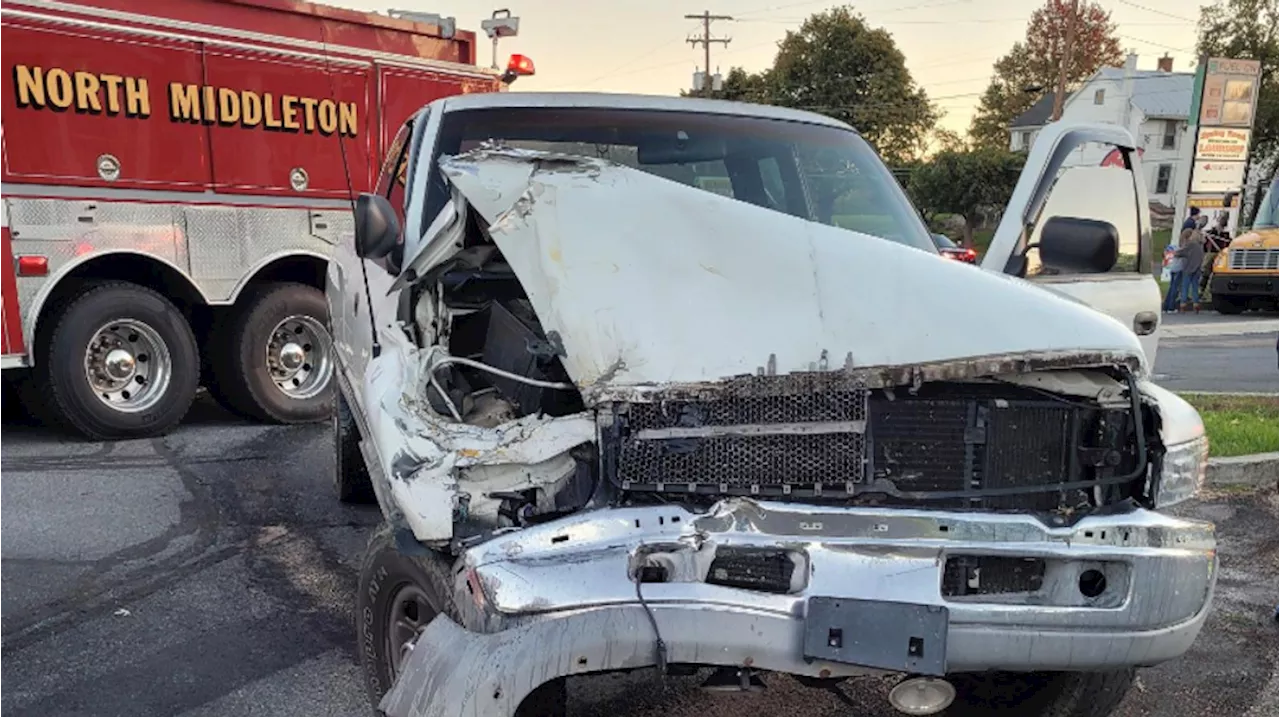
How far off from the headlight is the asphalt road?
0.99 meters

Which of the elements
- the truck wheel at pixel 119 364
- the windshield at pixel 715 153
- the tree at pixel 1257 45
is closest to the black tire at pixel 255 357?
the truck wheel at pixel 119 364

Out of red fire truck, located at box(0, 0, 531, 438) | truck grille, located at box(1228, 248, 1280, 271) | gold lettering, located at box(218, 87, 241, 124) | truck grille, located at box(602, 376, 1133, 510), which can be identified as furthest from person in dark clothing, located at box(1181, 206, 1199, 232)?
truck grille, located at box(602, 376, 1133, 510)

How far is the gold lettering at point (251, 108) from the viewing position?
23.9ft

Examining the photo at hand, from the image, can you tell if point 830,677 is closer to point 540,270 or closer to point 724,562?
point 724,562

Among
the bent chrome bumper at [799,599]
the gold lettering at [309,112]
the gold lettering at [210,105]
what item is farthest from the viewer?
the gold lettering at [309,112]

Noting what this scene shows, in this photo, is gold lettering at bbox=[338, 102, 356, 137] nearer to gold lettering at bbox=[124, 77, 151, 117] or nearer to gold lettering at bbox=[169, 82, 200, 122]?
gold lettering at bbox=[169, 82, 200, 122]

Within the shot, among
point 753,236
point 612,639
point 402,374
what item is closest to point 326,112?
point 402,374

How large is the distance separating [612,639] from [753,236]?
1.07 m

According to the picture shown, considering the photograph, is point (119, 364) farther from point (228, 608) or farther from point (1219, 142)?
point (1219, 142)

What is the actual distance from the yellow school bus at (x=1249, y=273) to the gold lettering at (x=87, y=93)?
17397 mm

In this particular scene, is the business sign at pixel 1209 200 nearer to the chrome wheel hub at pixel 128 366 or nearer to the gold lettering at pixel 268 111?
the gold lettering at pixel 268 111

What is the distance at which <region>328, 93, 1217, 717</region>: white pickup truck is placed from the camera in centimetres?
229

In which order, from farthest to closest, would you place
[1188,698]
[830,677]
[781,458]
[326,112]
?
[326,112] < [1188,698] < [781,458] < [830,677]

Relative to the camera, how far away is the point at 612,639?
2.24 meters
